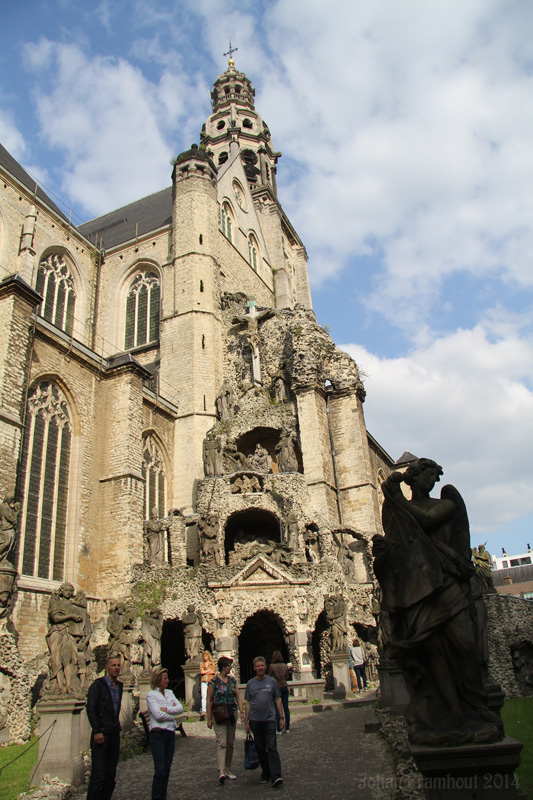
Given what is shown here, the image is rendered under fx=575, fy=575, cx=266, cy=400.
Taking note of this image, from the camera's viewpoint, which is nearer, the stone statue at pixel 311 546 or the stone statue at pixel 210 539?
the stone statue at pixel 210 539

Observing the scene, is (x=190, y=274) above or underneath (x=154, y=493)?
above

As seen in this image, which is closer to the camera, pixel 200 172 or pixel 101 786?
pixel 101 786

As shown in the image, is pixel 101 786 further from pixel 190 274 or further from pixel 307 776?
pixel 190 274

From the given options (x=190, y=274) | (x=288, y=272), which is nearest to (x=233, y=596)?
(x=190, y=274)

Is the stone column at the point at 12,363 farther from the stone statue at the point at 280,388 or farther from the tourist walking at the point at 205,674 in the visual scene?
the stone statue at the point at 280,388

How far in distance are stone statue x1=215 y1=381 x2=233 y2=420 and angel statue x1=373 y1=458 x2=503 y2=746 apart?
61.9 feet

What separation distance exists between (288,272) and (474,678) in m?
36.2

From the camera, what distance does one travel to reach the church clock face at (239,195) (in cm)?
3325

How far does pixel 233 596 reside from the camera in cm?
1515

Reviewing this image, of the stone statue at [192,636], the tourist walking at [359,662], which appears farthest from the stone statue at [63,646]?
the tourist walking at [359,662]

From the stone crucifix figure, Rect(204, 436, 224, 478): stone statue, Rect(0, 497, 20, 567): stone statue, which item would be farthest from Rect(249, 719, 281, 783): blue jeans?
the stone crucifix figure

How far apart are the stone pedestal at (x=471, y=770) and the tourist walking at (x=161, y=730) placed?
2501 mm

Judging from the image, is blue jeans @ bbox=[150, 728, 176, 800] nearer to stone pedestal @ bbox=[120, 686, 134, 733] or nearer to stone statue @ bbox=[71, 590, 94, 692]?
stone statue @ bbox=[71, 590, 94, 692]

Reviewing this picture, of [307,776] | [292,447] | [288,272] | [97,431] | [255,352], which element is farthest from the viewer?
[288,272]
